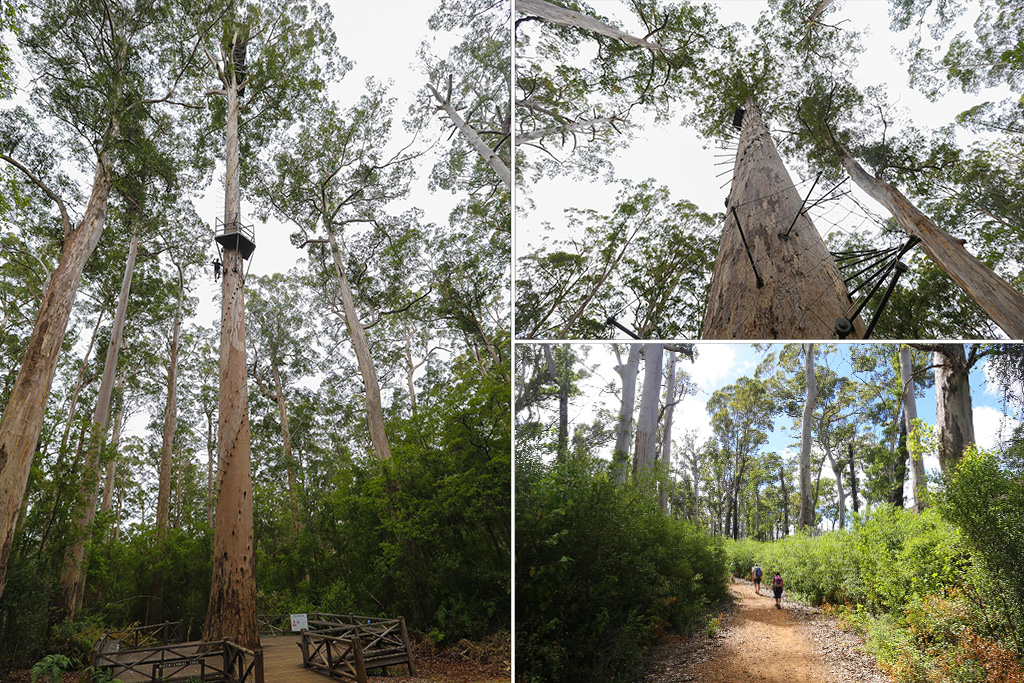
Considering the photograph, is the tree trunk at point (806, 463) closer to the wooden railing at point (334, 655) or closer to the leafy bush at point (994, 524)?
the leafy bush at point (994, 524)

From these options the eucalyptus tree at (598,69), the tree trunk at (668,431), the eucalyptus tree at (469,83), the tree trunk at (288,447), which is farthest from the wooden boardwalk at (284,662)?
the eucalyptus tree at (469,83)

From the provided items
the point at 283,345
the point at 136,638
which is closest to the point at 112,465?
the point at 136,638

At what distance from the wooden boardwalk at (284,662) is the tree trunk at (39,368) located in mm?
1373

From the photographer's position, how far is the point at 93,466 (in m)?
2.98

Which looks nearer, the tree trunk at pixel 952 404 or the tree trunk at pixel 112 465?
the tree trunk at pixel 952 404

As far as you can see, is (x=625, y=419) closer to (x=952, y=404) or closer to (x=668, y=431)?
(x=668, y=431)

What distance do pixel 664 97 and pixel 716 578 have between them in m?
2.54

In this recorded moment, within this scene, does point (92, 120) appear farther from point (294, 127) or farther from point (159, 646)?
point (159, 646)

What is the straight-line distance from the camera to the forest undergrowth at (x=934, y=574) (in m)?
2.22

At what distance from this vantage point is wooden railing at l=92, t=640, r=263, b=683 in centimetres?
260

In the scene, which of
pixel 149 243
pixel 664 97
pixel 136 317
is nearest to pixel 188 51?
pixel 149 243

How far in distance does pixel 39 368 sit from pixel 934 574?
477 centimetres

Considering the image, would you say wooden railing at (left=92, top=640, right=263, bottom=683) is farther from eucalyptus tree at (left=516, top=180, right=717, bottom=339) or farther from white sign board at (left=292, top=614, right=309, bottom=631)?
eucalyptus tree at (left=516, top=180, right=717, bottom=339)

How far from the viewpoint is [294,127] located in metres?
4.85
